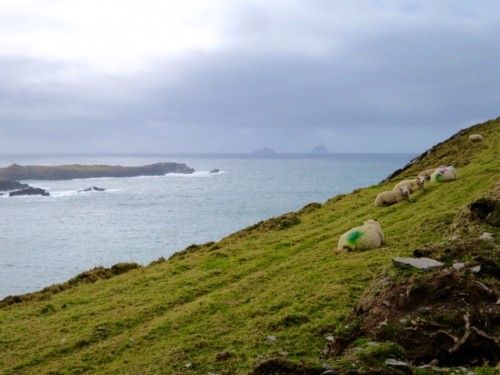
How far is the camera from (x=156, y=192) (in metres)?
180

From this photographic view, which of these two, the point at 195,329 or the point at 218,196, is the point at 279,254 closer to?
the point at 195,329

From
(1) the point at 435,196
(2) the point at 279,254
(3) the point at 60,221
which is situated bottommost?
(3) the point at 60,221

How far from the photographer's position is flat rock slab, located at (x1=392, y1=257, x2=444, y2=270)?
10750 millimetres

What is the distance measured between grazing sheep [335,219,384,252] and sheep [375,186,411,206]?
773cm

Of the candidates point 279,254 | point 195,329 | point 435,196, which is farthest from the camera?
point 435,196

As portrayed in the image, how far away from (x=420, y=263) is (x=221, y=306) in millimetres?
6058

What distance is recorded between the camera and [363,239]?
706 inches

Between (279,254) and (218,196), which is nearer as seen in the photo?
(279,254)

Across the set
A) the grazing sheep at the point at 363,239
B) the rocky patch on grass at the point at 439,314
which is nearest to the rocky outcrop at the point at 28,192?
the grazing sheep at the point at 363,239

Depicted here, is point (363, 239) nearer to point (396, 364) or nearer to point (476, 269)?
point (476, 269)

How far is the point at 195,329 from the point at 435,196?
15159 mm

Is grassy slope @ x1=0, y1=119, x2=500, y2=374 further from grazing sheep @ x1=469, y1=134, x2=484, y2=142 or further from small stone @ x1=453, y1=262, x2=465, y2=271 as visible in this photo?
grazing sheep @ x1=469, y1=134, x2=484, y2=142

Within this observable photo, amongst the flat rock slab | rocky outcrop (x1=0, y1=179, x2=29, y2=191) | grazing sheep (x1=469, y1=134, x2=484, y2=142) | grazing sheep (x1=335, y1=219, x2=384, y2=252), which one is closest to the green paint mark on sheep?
grazing sheep (x1=335, y1=219, x2=384, y2=252)

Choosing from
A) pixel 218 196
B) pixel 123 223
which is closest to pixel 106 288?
pixel 123 223
